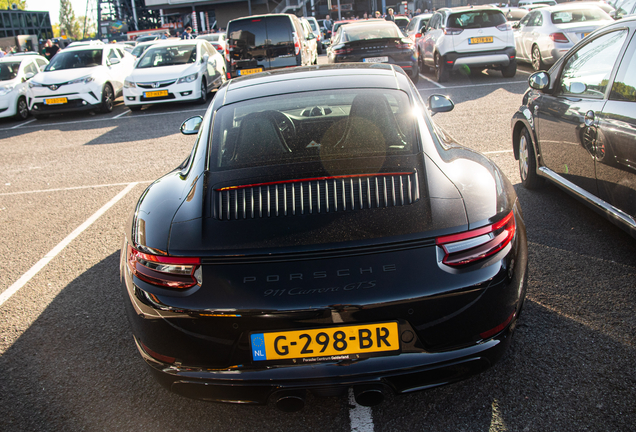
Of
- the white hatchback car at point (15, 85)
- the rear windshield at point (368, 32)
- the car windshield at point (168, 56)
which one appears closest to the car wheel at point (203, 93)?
the car windshield at point (168, 56)

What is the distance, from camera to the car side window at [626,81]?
3.41 metres

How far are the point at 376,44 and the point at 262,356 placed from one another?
11442mm

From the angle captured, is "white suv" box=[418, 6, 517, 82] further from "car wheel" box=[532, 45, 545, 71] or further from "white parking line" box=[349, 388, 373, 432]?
"white parking line" box=[349, 388, 373, 432]

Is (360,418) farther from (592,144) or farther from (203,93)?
(203,93)

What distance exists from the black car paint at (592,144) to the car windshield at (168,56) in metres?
10.3

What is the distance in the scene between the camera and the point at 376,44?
12414 mm

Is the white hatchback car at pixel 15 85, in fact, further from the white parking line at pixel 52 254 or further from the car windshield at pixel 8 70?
the white parking line at pixel 52 254

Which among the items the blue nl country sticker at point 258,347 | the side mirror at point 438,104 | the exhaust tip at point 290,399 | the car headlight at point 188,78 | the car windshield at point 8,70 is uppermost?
the car windshield at point 8,70

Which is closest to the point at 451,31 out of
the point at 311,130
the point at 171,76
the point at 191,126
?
the point at 171,76

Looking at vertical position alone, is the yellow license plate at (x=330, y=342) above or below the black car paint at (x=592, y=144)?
below

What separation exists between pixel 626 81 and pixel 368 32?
10307mm

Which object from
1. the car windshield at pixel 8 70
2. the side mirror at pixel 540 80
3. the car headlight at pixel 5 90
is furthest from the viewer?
the car windshield at pixel 8 70

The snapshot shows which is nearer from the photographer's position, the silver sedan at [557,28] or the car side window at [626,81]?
the car side window at [626,81]

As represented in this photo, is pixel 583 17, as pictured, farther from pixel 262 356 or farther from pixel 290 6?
pixel 290 6
